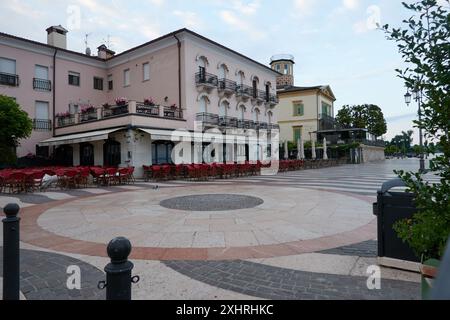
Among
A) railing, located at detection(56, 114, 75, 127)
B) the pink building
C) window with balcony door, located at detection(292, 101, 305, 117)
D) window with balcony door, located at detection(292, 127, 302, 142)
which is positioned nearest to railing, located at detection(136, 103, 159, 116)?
the pink building

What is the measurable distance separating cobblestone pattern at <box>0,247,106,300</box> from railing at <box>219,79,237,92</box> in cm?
2463

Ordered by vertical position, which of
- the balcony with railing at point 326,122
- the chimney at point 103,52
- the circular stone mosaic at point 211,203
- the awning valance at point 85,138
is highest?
the chimney at point 103,52

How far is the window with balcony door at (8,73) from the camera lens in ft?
74.2

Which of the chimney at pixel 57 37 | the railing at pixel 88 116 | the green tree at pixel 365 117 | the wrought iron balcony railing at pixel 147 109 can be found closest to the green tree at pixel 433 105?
the wrought iron balcony railing at pixel 147 109

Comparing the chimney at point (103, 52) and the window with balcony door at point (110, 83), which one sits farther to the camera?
the chimney at point (103, 52)

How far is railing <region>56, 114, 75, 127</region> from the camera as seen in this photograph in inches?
950

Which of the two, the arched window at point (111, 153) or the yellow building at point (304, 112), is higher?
the yellow building at point (304, 112)

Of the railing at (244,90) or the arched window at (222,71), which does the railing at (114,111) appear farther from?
the railing at (244,90)

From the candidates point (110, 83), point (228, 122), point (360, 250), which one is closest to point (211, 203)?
point (360, 250)

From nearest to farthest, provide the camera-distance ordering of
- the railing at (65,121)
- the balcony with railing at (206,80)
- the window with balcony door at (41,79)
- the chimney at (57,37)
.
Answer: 1. the railing at (65,121)
2. the window with balcony door at (41,79)
3. the balcony with railing at (206,80)
4. the chimney at (57,37)

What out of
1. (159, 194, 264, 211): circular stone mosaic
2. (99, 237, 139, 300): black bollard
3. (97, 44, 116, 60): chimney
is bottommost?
(159, 194, 264, 211): circular stone mosaic

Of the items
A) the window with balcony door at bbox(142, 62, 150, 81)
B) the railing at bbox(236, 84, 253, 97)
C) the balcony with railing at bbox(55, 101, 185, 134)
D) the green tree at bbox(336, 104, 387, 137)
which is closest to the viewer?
the balcony with railing at bbox(55, 101, 185, 134)

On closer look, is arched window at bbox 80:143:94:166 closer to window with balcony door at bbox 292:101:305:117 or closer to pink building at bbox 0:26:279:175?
pink building at bbox 0:26:279:175

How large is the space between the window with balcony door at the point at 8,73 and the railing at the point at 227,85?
16525 millimetres
